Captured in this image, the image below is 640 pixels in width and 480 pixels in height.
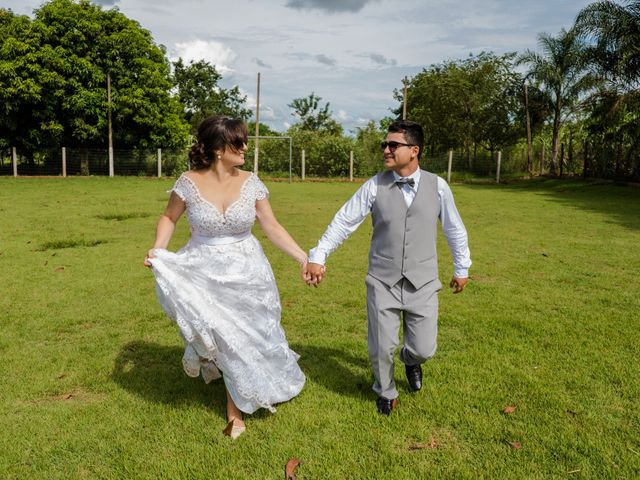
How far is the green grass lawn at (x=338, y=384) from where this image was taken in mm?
3434

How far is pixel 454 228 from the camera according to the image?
4137mm

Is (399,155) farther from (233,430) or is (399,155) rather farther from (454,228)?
(233,430)

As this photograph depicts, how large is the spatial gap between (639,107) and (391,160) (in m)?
21.9

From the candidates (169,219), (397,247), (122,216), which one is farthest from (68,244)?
(397,247)

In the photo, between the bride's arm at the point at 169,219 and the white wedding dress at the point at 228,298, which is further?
the bride's arm at the point at 169,219

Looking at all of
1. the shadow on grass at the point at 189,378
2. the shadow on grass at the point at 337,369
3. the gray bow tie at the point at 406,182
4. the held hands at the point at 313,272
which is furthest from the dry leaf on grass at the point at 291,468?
the gray bow tie at the point at 406,182

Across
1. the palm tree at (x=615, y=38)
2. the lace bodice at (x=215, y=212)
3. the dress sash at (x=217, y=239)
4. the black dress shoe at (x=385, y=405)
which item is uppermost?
the palm tree at (x=615, y=38)

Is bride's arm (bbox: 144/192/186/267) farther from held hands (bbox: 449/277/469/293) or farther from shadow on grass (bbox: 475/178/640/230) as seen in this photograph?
shadow on grass (bbox: 475/178/640/230)

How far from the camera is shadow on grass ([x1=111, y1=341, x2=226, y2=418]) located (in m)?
4.27

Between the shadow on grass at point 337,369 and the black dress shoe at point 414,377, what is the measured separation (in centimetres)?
32

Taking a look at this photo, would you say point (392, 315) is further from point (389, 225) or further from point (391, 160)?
point (391, 160)

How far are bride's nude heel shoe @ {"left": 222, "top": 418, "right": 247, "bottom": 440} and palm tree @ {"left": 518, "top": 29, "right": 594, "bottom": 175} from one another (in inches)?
1138

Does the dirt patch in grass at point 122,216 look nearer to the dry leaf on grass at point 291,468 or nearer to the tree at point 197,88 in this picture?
the dry leaf on grass at point 291,468

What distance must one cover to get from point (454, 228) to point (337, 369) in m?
1.63
